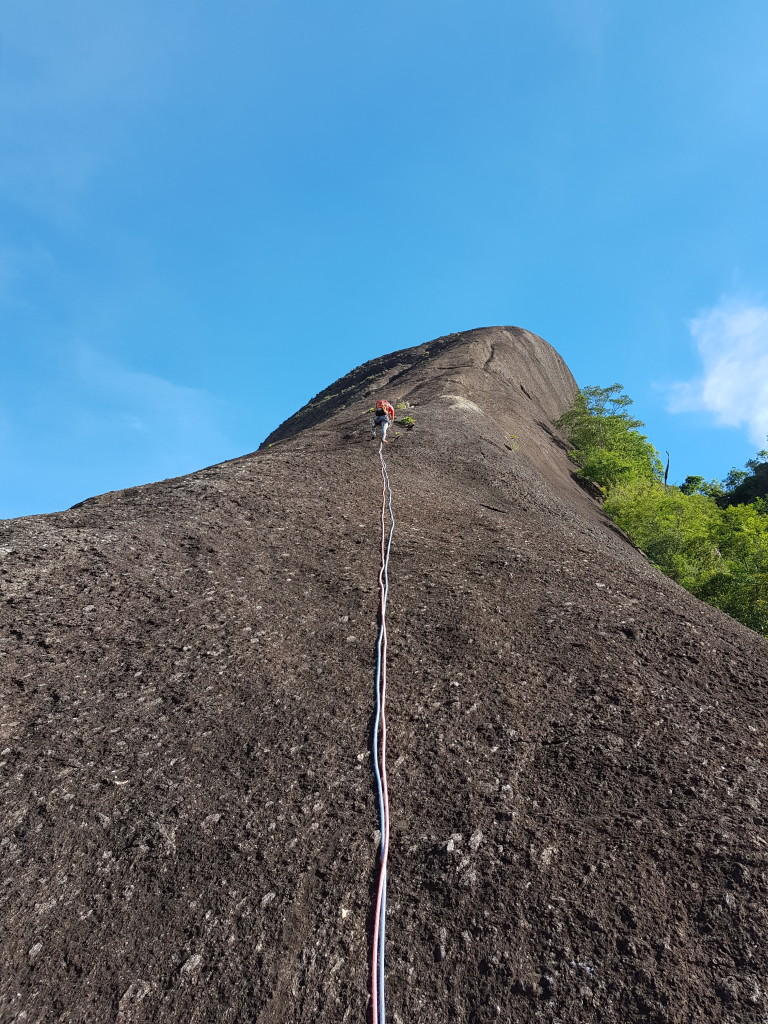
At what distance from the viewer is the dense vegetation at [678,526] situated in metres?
20.5

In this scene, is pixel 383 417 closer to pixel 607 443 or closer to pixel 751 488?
pixel 607 443

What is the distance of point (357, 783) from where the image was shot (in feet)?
15.4

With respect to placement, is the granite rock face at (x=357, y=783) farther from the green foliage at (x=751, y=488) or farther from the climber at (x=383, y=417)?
the green foliage at (x=751, y=488)

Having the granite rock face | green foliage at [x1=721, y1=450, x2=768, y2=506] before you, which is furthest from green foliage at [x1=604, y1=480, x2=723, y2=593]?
green foliage at [x1=721, y1=450, x2=768, y2=506]

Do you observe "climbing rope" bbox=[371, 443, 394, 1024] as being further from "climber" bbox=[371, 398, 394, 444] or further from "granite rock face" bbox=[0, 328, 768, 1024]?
"climber" bbox=[371, 398, 394, 444]

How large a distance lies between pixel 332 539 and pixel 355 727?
A: 417 cm

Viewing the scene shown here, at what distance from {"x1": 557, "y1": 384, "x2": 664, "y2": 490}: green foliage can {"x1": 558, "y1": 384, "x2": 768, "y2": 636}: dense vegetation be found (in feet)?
0.16

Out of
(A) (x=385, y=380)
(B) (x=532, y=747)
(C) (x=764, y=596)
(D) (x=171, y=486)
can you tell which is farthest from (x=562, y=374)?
(B) (x=532, y=747)

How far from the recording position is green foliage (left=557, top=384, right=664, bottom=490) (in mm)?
27578

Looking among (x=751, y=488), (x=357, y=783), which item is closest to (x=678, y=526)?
(x=357, y=783)

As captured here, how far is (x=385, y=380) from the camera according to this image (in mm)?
31266

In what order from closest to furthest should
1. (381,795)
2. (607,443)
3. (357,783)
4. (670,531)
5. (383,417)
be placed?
(381,795) → (357,783) → (383,417) → (670,531) → (607,443)

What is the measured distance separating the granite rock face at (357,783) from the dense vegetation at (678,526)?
14.3m

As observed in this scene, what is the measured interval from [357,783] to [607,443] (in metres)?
30.6
